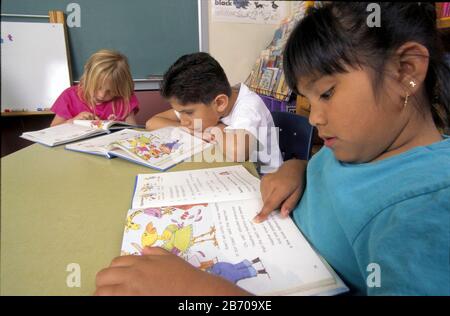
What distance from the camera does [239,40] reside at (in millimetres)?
396

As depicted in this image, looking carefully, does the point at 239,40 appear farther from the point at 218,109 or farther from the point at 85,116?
the point at 218,109

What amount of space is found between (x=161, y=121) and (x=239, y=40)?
0.58 metres

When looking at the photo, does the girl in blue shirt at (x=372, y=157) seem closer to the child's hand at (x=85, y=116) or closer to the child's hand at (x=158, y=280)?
the child's hand at (x=158, y=280)

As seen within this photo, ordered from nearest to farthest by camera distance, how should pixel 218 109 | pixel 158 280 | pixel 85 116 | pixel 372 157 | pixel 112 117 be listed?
pixel 158 280 → pixel 372 157 → pixel 85 116 → pixel 112 117 → pixel 218 109

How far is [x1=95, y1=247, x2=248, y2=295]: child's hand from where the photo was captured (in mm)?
200

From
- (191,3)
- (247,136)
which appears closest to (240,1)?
(191,3)

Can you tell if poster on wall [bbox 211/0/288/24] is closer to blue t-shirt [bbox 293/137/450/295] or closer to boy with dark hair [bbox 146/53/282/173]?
blue t-shirt [bbox 293/137/450/295]

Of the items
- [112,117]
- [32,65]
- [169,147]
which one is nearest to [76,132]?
[112,117]

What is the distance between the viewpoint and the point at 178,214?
358mm

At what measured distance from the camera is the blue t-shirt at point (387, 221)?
185 mm

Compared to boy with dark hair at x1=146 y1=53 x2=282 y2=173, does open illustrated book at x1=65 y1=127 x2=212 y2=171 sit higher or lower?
lower

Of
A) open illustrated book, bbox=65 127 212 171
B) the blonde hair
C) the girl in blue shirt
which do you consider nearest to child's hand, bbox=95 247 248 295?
the girl in blue shirt

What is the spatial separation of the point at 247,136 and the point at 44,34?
1.67 feet
